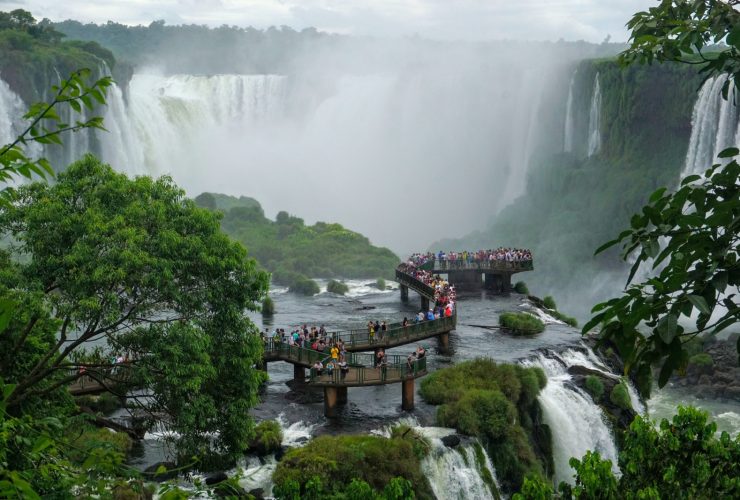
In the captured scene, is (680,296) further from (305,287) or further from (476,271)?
(305,287)

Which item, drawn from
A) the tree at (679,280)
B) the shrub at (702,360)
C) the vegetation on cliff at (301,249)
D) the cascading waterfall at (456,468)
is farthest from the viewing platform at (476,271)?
the tree at (679,280)

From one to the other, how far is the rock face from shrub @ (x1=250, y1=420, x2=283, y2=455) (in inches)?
766

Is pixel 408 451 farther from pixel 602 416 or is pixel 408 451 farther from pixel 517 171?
pixel 517 171

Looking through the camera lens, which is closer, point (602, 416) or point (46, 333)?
point (46, 333)

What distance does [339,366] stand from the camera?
23703mm

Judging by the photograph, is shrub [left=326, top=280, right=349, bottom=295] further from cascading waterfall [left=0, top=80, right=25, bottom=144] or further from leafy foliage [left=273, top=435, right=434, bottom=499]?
leafy foliage [left=273, top=435, right=434, bottom=499]

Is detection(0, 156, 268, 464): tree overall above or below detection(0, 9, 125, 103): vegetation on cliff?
below

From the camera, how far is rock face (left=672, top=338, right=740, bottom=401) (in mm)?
34438

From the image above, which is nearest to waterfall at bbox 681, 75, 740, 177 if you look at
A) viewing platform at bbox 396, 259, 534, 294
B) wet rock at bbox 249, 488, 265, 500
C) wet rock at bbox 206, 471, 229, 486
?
viewing platform at bbox 396, 259, 534, 294

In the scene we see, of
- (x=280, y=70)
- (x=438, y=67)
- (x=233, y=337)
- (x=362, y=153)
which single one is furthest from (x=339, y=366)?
(x=280, y=70)

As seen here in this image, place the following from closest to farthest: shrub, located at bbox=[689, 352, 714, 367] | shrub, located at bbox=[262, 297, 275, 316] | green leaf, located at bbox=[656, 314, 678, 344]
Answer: green leaf, located at bbox=[656, 314, 678, 344], shrub, located at bbox=[689, 352, 714, 367], shrub, located at bbox=[262, 297, 275, 316]

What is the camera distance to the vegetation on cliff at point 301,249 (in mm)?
54250

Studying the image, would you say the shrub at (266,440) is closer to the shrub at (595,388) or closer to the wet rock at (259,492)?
the wet rock at (259,492)

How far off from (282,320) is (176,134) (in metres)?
45.4
